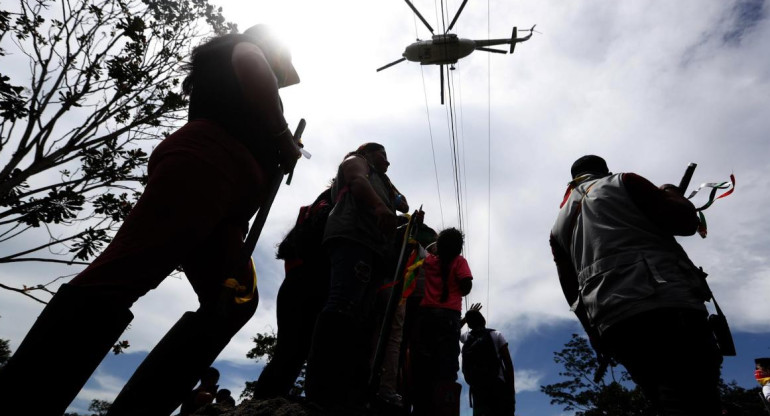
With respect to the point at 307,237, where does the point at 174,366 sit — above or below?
below

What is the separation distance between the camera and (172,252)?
1.36 meters

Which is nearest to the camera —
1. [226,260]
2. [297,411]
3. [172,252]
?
[172,252]

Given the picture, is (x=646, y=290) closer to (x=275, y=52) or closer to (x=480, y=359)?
(x=275, y=52)

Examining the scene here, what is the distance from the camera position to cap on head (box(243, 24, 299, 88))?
6.62 feet

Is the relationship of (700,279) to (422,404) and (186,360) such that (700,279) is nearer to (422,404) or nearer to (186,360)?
(186,360)

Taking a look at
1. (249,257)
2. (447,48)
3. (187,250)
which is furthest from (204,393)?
(447,48)

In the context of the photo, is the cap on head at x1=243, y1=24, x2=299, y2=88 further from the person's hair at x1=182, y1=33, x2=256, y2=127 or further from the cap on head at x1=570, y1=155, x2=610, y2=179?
the cap on head at x1=570, y1=155, x2=610, y2=179

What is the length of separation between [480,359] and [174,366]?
16.4 ft

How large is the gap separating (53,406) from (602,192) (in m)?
2.50

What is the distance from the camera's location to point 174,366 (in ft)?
4.64

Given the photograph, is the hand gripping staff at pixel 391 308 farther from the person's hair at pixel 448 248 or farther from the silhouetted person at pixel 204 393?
the silhouetted person at pixel 204 393

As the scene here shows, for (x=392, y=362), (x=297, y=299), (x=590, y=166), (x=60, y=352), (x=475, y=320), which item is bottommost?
(x=60, y=352)

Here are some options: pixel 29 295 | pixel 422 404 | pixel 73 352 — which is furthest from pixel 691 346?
pixel 29 295

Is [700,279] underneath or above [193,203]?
above
